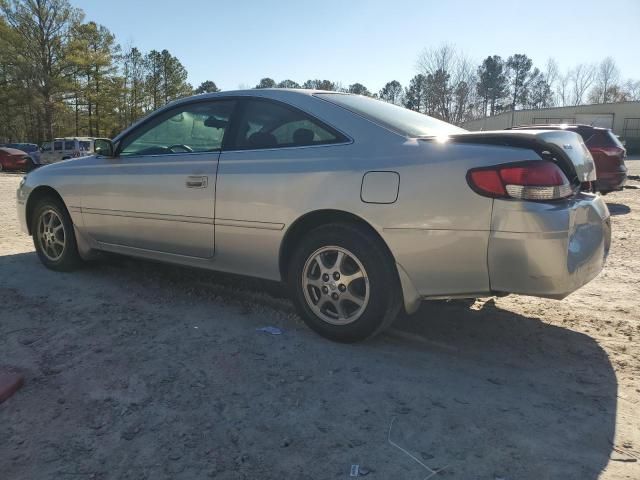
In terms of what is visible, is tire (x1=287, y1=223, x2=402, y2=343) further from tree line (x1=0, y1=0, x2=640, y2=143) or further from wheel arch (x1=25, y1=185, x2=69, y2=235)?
tree line (x1=0, y1=0, x2=640, y2=143)

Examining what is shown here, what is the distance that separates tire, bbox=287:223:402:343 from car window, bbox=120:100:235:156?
1.15 meters

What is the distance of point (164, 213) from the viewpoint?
13.2 ft

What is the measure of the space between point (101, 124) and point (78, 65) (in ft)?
27.3

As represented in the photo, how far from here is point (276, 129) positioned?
3.61 metres

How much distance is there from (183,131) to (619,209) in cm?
897

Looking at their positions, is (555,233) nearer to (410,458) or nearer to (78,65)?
(410,458)

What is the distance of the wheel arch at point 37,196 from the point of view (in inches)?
193

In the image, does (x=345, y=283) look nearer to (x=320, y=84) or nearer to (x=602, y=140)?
(x=602, y=140)

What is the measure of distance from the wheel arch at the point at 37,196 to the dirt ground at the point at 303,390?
39.8 inches

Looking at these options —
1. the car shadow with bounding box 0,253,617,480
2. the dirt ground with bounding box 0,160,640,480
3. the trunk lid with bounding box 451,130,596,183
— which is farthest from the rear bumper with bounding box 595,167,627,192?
the trunk lid with bounding box 451,130,596,183

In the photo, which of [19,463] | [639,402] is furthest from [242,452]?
[639,402]

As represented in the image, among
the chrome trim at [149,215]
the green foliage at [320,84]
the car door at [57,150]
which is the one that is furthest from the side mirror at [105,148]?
the green foliage at [320,84]

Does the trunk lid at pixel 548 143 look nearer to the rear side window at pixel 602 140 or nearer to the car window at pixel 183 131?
the car window at pixel 183 131

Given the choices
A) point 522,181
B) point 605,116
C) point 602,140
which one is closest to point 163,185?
point 522,181
